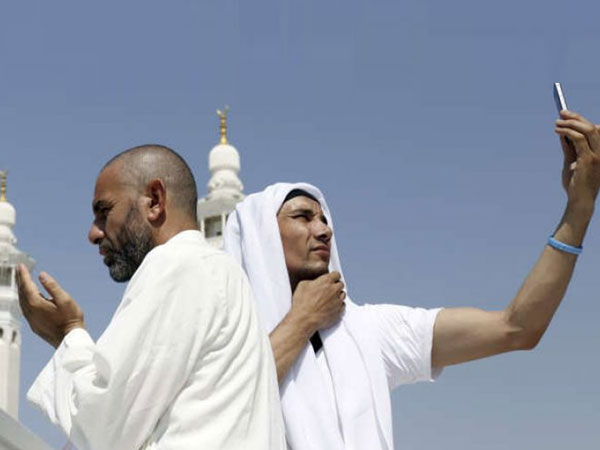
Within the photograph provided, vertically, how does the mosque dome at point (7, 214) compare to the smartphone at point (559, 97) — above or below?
above

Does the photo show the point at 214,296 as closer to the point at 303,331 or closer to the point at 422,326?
the point at 303,331

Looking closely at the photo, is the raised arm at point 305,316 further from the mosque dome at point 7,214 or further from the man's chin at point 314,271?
the mosque dome at point 7,214

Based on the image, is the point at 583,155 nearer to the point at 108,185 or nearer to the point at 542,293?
the point at 542,293

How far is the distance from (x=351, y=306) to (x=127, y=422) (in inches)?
54.9

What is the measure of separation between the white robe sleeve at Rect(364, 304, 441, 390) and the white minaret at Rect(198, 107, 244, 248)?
114ft

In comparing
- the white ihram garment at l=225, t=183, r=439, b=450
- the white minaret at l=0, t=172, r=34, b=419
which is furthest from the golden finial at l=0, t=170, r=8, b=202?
the white ihram garment at l=225, t=183, r=439, b=450

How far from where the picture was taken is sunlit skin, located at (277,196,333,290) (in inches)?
129

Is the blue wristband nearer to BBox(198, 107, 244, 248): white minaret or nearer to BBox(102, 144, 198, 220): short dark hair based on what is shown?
BBox(102, 144, 198, 220): short dark hair

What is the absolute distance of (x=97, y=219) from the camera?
2.33 m

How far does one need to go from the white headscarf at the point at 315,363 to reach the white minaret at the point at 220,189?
34.8 metres

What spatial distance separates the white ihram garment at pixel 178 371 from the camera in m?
2.03

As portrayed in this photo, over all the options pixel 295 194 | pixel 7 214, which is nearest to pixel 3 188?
pixel 7 214

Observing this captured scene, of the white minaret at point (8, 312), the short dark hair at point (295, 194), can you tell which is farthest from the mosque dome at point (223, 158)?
the short dark hair at point (295, 194)

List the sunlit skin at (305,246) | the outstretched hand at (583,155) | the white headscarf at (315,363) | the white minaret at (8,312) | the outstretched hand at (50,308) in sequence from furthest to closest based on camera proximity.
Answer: the white minaret at (8,312) → the sunlit skin at (305,246) → the outstretched hand at (583,155) → the white headscarf at (315,363) → the outstretched hand at (50,308)
